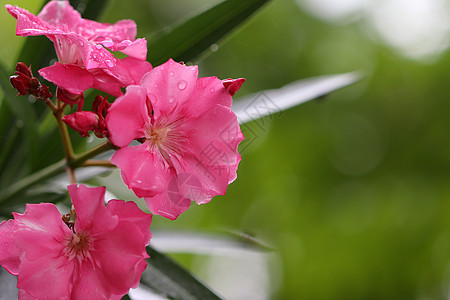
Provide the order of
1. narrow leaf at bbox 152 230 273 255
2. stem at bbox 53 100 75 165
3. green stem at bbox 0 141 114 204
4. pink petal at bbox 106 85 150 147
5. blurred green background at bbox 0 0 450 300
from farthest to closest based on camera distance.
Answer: blurred green background at bbox 0 0 450 300, narrow leaf at bbox 152 230 273 255, green stem at bbox 0 141 114 204, stem at bbox 53 100 75 165, pink petal at bbox 106 85 150 147

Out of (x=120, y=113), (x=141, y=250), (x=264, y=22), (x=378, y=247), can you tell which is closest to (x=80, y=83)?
(x=120, y=113)

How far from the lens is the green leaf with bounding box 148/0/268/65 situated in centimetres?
74

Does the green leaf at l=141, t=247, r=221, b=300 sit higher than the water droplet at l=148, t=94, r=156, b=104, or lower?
lower

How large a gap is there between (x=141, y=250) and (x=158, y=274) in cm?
28

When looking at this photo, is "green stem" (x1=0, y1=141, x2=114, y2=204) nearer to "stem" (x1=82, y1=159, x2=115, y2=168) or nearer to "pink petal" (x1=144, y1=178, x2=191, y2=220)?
"stem" (x1=82, y1=159, x2=115, y2=168)

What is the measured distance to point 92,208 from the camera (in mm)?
499

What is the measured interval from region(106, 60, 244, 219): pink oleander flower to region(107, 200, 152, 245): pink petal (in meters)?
0.02

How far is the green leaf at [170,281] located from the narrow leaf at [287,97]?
→ 273mm

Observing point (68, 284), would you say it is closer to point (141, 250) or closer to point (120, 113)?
point (141, 250)

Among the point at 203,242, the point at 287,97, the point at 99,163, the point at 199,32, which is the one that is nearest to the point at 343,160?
the point at 203,242

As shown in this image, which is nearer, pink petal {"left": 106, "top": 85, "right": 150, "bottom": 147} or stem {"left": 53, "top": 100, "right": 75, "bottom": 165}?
pink petal {"left": 106, "top": 85, "right": 150, "bottom": 147}

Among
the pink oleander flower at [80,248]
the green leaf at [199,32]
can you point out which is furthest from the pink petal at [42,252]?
the green leaf at [199,32]

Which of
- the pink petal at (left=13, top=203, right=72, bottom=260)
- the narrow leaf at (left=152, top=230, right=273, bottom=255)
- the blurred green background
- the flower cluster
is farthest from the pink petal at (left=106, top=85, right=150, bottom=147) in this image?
the blurred green background

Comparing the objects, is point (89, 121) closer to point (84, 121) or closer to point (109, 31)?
point (84, 121)
